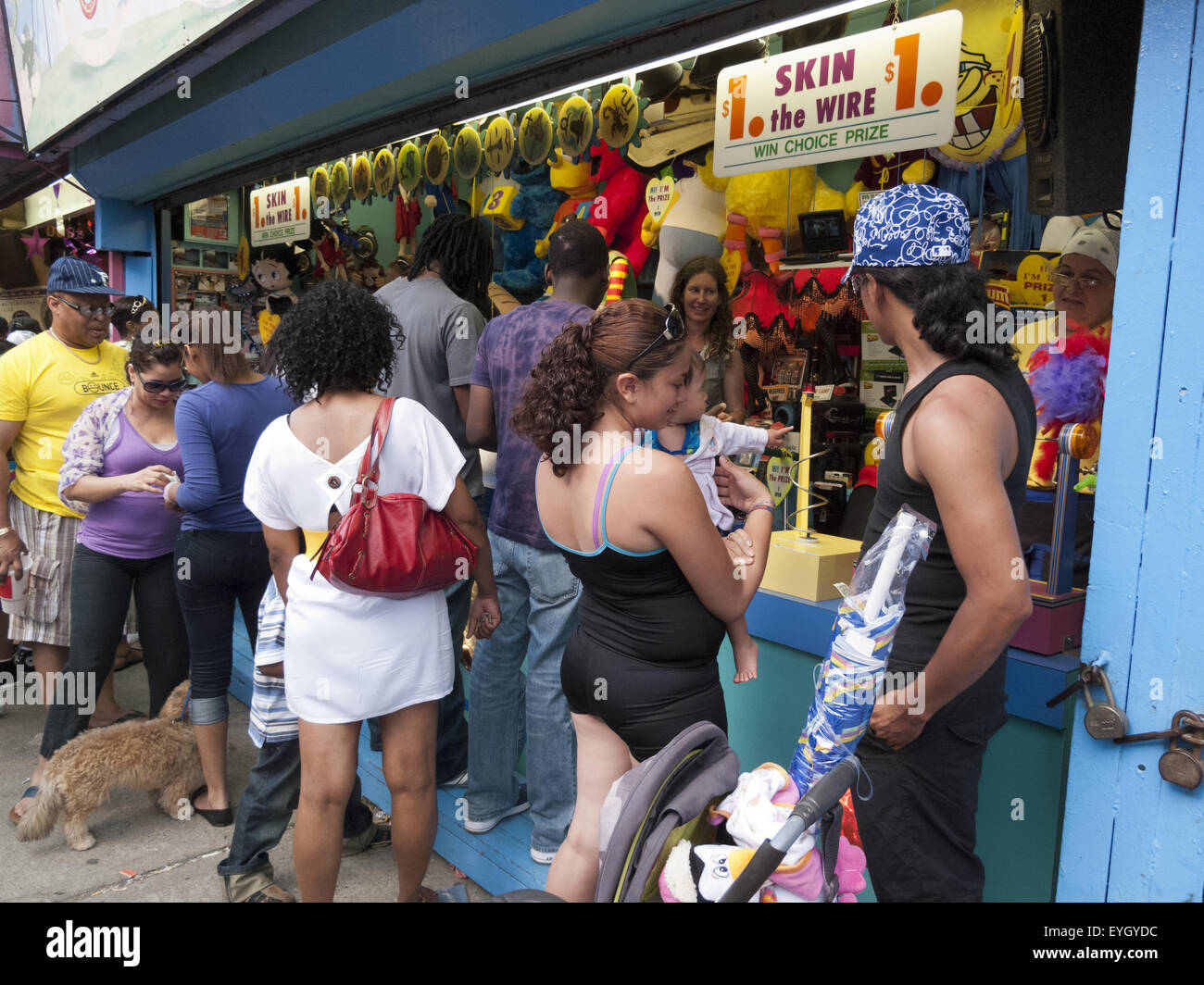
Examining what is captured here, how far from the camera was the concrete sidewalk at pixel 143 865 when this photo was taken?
10.1ft

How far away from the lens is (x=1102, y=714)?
5.57 feet

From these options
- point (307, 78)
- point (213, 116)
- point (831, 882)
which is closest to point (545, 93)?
point (307, 78)

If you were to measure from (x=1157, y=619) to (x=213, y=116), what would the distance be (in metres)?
4.79

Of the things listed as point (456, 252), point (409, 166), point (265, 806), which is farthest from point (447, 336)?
point (409, 166)

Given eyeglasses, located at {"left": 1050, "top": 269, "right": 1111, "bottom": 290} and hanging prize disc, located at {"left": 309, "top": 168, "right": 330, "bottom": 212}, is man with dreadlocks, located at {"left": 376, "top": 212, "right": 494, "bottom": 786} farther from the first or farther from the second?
hanging prize disc, located at {"left": 309, "top": 168, "right": 330, "bottom": 212}

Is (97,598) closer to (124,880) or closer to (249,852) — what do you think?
(124,880)

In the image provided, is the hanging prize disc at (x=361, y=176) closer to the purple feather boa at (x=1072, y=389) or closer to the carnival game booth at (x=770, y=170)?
the carnival game booth at (x=770, y=170)

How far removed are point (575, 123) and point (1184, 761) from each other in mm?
3800

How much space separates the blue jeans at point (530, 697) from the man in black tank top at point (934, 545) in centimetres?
120

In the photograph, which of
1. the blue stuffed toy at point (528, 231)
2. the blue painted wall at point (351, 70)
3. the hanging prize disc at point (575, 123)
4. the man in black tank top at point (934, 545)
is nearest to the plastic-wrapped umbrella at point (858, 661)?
the man in black tank top at point (934, 545)

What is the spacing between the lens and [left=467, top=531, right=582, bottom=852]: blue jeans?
277 cm

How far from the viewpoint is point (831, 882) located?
1220 millimetres

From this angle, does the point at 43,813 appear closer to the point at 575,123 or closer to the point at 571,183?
the point at 575,123

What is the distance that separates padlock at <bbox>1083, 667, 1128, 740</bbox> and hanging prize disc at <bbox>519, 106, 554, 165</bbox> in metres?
3.78
